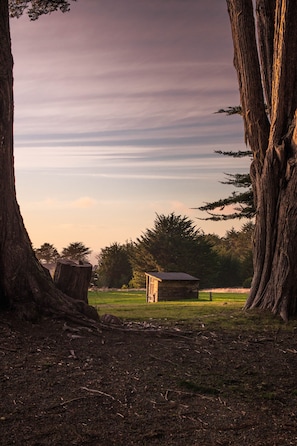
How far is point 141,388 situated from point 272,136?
29.1ft

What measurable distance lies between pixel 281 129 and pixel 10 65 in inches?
287

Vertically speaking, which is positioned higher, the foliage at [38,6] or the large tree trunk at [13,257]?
the foliage at [38,6]

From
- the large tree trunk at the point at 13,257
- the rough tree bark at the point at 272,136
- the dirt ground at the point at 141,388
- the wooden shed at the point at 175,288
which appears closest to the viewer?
the dirt ground at the point at 141,388

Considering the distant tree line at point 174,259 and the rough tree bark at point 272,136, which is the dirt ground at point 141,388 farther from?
the distant tree line at point 174,259

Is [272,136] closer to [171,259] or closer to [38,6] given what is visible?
[38,6]

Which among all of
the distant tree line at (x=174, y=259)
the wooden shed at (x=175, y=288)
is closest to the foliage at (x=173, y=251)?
the distant tree line at (x=174, y=259)

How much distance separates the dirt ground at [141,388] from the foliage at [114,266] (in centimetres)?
5133

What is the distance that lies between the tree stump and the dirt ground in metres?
1.47

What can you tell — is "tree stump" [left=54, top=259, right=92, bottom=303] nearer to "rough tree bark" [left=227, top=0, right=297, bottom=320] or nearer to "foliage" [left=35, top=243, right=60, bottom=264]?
"rough tree bark" [left=227, top=0, right=297, bottom=320]

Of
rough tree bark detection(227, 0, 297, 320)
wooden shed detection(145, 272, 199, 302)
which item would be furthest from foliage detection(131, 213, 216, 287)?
Answer: rough tree bark detection(227, 0, 297, 320)

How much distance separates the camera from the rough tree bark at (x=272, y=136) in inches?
440

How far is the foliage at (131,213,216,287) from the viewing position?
5116 cm

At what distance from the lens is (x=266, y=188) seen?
39.7 ft

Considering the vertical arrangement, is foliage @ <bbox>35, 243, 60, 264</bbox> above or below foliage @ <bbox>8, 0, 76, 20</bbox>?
below
